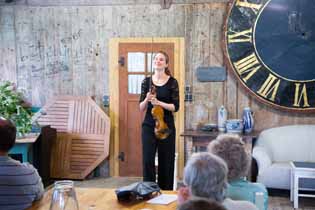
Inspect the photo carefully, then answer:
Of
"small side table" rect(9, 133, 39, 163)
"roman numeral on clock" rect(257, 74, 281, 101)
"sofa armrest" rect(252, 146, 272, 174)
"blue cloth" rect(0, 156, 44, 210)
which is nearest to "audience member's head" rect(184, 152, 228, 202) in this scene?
"blue cloth" rect(0, 156, 44, 210)

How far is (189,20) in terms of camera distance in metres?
5.16

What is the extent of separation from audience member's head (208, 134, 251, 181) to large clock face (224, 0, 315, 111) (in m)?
2.93

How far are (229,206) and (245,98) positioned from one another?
11.2 ft

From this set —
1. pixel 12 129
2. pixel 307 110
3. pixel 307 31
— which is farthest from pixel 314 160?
pixel 12 129

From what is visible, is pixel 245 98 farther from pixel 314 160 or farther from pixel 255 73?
pixel 314 160

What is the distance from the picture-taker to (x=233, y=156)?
217 centimetres

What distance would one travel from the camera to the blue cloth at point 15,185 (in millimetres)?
2098

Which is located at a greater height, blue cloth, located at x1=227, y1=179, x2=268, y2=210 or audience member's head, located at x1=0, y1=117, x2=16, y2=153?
audience member's head, located at x1=0, y1=117, x2=16, y2=153

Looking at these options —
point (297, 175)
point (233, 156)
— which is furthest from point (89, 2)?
point (233, 156)

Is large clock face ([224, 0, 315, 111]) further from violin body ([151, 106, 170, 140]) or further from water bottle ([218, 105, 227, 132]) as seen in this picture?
violin body ([151, 106, 170, 140])

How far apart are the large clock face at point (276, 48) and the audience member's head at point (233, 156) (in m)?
2.93

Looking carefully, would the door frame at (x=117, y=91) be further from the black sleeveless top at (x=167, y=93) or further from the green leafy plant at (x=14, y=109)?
the black sleeveless top at (x=167, y=93)

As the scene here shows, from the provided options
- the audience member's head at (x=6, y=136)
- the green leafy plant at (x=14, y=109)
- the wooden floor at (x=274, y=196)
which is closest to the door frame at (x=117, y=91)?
the wooden floor at (x=274, y=196)

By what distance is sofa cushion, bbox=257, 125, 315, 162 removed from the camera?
15.9 feet
